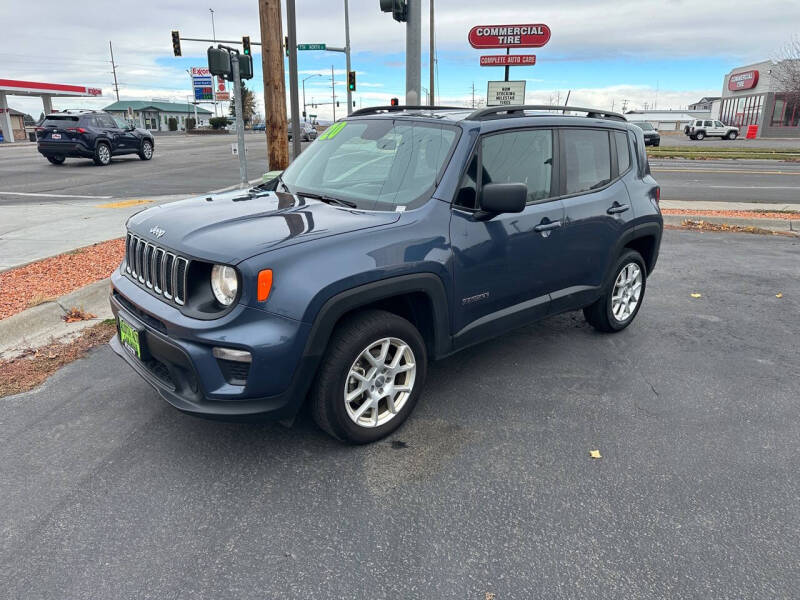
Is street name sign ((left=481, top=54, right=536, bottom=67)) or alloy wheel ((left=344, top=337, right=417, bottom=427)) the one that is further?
street name sign ((left=481, top=54, right=536, bottom=67))

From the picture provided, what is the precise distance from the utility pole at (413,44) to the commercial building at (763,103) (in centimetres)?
5366

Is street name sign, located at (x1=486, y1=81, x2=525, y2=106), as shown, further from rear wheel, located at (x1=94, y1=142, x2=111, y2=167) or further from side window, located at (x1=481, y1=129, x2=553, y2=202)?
side window, located at (x1=481, y1=129, x2=553, y2=202)

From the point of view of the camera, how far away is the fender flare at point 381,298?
288 cm

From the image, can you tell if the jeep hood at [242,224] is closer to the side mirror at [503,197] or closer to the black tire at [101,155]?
the side mirror at [503,197]

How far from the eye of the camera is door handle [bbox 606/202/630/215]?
461cm

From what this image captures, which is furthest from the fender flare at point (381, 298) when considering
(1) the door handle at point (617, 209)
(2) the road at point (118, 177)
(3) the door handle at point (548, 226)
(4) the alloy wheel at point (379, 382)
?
(2) the road at point (118, 177)

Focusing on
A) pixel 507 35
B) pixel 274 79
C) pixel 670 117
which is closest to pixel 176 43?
pixel 507 35

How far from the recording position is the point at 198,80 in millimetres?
48344

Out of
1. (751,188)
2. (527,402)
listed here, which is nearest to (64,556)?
(527,402)

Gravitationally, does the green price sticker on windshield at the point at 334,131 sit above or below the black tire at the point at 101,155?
above

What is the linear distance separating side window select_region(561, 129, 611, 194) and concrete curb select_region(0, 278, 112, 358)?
13.4 feet

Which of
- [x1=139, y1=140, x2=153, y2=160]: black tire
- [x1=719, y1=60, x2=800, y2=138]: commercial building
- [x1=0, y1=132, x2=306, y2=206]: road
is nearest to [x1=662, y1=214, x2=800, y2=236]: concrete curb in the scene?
[x1=0, y1=132, x2=306, y2=206]: road

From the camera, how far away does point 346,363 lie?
3037 millimetres

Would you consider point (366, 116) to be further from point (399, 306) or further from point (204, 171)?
point (204, 171)
